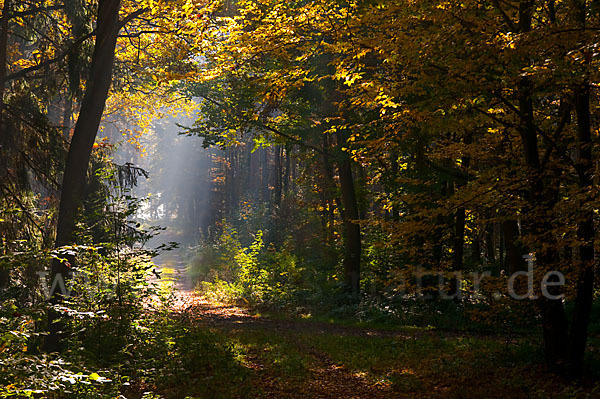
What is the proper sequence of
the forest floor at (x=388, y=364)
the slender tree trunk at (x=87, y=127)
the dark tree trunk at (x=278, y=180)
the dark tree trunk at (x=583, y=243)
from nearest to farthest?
1. the dark tree trunk at (x=583, y=243)
2. the forest floor at (x=388, y=364)
3. the slender tree trunk at (x=87, y=127)
4. the dark tree trunk at (x=278, y=180)

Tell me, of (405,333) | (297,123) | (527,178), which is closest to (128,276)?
(527,178)

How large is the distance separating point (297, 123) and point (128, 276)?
1198cm

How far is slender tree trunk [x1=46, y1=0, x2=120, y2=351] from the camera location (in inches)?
373

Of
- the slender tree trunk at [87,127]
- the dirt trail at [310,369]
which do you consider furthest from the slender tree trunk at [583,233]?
the slender tree trunk at [87,127]

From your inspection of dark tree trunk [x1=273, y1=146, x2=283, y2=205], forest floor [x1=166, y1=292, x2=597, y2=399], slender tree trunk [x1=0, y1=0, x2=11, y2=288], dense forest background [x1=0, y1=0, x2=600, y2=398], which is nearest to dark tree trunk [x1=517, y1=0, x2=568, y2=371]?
dense forest background [x1=0, y1=0, x2=600, y2=398]

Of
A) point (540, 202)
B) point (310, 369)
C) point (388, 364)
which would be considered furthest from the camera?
point (388, 364)

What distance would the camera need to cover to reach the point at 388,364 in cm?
1014

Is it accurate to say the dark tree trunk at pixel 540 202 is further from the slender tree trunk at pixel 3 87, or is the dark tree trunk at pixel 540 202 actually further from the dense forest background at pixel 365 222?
the slender tree trunk at pixel 3 87

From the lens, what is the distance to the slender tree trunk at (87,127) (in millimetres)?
9477

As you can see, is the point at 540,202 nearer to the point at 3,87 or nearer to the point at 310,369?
the point at 310,369

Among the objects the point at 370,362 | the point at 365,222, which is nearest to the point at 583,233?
the point at 370,362

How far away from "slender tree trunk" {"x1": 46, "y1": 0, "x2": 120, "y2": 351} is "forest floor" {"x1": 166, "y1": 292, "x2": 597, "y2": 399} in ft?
10.2

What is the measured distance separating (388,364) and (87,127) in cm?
785

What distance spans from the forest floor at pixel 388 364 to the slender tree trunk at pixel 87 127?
311cm
